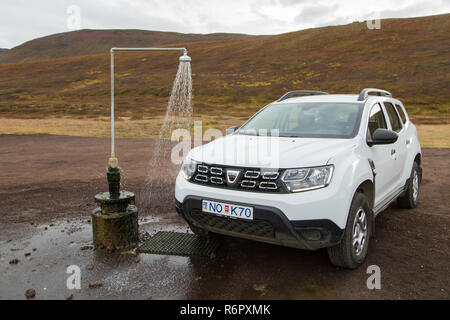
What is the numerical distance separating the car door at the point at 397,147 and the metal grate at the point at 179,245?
2465mm

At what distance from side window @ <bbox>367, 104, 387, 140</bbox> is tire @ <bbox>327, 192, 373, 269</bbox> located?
0.93 metres

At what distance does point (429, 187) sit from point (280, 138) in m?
4.84

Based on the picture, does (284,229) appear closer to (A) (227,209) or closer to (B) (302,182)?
(B) (302,182)

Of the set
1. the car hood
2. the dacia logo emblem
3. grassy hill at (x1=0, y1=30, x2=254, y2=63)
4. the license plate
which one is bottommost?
the license plate

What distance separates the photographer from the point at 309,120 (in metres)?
4.81

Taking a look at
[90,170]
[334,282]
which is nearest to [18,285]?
[334,282]

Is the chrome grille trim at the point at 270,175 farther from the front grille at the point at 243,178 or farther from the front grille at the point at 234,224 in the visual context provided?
the front grille at the point at 234,224

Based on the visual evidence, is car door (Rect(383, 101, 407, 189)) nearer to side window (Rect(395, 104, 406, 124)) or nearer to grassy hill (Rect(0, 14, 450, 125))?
side window (Rect(395, 104, 406, 124))

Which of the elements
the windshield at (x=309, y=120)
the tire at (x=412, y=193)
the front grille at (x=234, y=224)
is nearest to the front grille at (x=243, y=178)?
the front grille at (x=234, y=224)

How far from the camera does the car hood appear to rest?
358 centimetres

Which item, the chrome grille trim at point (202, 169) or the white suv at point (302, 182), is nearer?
the white suv at point (302, 182)

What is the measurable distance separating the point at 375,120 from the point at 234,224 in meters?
2.38

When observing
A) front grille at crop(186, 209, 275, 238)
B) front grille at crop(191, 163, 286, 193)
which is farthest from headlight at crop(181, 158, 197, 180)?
front grille at crop(186, 209, 275, 238)

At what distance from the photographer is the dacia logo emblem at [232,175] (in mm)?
3648
